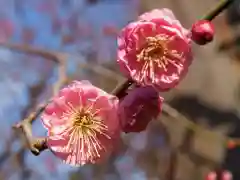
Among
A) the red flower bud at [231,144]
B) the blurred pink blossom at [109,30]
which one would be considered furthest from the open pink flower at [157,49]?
the blurred pink blossom at [109,30]

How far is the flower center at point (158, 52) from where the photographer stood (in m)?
0.48

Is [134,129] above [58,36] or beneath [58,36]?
above

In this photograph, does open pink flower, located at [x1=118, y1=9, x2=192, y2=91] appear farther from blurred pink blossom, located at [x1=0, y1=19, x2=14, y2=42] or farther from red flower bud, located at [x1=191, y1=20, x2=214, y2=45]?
blurred pink blossom, located at [x1=0, y1=19, x2=14, y2=42]

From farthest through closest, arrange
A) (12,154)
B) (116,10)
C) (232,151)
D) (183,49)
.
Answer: (116,10), (12,154), (232,151), (183,49)

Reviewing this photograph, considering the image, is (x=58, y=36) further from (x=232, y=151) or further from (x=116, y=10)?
(x=232, y=151)

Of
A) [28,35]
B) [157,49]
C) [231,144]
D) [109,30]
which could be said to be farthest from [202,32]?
[28,35]

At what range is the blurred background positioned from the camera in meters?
1.23

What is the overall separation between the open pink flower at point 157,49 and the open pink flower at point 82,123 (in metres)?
0.04

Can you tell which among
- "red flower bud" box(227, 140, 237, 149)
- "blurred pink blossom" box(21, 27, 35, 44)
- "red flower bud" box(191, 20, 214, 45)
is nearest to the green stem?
"red flower bud" box(191, 20, 214, 45)

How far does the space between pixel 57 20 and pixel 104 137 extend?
1.22m

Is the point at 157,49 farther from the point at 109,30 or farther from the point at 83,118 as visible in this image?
the point at 109,30

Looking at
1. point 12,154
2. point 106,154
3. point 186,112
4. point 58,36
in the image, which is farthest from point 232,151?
point 106,154

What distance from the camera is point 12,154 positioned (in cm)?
142

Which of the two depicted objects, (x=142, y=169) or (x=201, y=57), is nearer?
(x=201, y=57)
